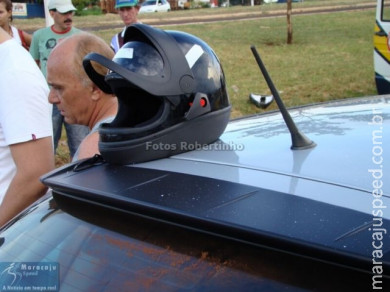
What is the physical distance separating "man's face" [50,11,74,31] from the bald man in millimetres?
3196

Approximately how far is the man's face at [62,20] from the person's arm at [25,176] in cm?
331

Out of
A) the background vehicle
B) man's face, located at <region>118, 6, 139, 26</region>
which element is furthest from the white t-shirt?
the background vehicle

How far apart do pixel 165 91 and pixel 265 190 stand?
43 centimetres

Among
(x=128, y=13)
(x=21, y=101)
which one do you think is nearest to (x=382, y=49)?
(x=128, y=13)

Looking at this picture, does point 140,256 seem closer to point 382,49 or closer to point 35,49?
point 35,49

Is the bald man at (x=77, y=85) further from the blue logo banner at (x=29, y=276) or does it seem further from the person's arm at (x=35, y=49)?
the person's arm at (x=35, y=49)

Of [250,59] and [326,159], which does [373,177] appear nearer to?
[326,159]

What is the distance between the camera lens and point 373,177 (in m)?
1.36

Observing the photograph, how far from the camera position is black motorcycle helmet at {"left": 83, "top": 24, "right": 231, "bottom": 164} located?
1.58 metres

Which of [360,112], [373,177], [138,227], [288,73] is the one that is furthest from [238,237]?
[288,73]

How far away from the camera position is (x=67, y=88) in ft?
7.31

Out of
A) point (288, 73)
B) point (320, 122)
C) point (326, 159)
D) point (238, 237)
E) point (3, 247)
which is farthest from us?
point (288, 73)

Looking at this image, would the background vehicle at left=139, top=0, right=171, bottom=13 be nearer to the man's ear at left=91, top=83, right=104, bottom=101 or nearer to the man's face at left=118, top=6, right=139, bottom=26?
the man's face at left=118, top=6, right=139, bottom=26

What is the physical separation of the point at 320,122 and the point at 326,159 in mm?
508
